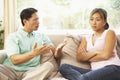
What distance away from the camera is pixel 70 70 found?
2.26m

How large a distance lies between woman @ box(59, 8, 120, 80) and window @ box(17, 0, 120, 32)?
77cm

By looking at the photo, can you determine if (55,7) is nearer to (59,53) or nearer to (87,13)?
(87,13)

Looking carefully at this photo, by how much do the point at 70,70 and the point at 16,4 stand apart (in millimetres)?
1418

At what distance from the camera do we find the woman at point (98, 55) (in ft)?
6.84

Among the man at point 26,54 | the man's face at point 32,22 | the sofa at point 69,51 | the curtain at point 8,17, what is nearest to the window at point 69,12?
the curtain at point 8,17

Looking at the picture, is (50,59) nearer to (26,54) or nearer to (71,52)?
(71,52)

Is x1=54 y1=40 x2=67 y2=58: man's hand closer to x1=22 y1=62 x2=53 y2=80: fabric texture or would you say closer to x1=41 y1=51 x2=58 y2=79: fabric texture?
x1=41 y1=51 x2=58 y2=79: fabric texture

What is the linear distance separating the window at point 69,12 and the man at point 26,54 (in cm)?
75

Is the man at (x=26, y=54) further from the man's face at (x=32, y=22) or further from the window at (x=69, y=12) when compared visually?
the window at (x=69, y=12)

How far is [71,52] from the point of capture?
247 cm

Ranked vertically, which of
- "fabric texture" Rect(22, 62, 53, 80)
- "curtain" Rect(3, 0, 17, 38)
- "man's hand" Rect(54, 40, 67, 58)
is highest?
"curtain" Rect(3, 0, 17, 38)

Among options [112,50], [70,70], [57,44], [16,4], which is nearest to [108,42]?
[112,50]

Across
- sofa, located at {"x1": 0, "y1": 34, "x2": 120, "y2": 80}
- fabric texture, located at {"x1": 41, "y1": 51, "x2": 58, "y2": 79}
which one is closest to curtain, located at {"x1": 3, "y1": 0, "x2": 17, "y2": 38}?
sofa, located at {"x1": 0, "y1": 34, "x2": 120, "y2": 80}

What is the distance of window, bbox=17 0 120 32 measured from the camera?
3178 millimetres
